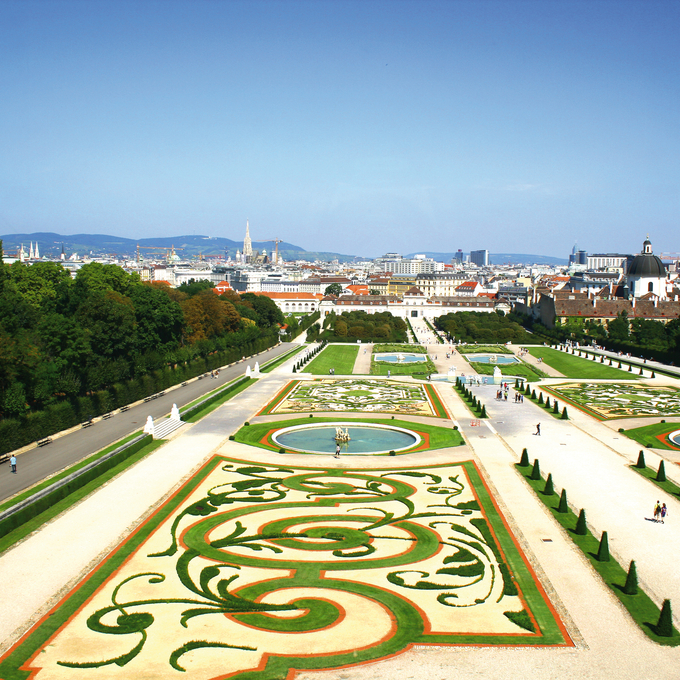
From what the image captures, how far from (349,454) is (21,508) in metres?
16.4

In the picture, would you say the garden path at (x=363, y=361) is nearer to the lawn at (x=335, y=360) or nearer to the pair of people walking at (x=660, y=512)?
the lawn at (x=335, y=360)

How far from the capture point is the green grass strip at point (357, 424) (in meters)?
40.5

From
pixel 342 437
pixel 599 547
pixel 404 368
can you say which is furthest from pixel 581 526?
pixel 404 368

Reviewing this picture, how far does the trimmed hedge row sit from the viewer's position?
26562 mm

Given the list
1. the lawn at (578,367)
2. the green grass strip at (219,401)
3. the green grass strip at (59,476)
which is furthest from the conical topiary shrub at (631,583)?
the lawn at (578,367)

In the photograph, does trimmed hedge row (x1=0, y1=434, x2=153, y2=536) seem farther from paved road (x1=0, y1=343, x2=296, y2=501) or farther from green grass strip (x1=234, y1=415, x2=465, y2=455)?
green grass strip (x1=234, y1=415, x2=465, y2=455)

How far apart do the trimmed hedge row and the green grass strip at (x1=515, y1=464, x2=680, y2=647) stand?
1983cm

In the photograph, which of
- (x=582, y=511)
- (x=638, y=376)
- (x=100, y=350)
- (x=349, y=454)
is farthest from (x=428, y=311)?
(x=582, y=511)

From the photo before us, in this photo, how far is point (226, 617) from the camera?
64.5 ft

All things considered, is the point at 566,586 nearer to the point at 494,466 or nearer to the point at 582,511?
the point at 582,511

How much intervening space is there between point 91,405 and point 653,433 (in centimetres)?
3531

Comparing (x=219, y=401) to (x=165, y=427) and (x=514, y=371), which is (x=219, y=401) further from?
(x=514, y=371)

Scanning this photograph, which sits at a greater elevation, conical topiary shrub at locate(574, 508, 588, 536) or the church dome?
the church dome

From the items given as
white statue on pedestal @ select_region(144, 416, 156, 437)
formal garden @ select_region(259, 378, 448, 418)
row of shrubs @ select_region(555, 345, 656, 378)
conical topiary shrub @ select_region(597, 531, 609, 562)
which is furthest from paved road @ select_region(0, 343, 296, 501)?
row of shrubs @ select_region(555, 345, 656, 378)
